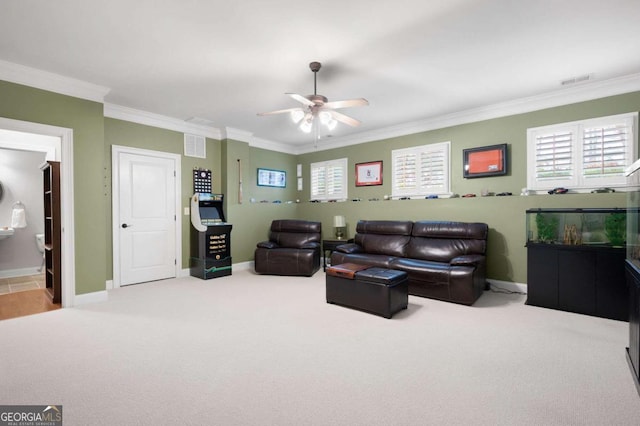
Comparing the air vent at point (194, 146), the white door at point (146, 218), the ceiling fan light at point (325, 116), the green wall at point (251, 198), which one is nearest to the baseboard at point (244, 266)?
the green wall at point (251, 198)

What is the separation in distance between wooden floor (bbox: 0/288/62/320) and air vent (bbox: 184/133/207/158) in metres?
2.91

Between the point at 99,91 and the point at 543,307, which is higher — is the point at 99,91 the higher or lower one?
the higher one

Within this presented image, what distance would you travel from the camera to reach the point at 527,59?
10.3 feet

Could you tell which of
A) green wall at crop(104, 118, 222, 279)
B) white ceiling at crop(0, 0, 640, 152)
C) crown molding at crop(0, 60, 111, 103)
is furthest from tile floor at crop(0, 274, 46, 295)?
white ceiling at crop(0, 0, 640, 152)

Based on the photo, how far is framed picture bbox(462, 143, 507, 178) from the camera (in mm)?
4418

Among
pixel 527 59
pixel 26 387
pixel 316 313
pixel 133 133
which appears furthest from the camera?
pixel 133 133

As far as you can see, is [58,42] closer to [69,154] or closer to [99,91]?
[99,91]

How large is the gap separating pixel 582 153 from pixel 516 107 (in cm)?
103

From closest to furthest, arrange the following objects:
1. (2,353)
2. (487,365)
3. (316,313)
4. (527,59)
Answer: (487,365) < (2,353) < (527,59) < (316,313)

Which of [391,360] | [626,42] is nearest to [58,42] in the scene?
[391,360]

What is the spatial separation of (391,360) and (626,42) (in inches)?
141

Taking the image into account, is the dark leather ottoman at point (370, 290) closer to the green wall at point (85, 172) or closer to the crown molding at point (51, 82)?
the green wall at point (85, 172)

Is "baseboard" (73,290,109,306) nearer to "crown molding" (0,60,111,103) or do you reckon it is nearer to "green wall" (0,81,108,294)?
"green wall" (0,81,108,294)

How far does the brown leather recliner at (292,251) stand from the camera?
5340 millimetres
